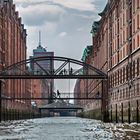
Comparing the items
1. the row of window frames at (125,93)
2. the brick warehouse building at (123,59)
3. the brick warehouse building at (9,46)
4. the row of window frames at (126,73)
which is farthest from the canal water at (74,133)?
the brick warehouse building at (9,46)

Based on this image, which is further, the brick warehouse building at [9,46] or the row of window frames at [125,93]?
the brick warehouse building at [9,46]

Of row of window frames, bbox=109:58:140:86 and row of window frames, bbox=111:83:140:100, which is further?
row of window frames, bbox=109:58:140:86

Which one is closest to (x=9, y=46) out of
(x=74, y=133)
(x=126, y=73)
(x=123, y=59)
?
(x=123, y=59)

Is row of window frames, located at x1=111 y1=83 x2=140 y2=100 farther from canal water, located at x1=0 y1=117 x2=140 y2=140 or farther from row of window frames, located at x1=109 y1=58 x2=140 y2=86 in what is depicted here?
canal water, located at x1=0 y1=117 x2=140 y2=140

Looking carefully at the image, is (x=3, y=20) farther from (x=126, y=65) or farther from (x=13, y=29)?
(x=126, y=65)

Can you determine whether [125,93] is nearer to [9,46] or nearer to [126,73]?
[126,73]

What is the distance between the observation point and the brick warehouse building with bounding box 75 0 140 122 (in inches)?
3022

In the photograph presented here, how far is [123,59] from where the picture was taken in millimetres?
92500

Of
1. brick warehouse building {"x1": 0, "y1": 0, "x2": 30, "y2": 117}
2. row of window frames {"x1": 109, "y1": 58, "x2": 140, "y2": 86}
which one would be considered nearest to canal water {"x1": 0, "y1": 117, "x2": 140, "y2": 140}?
row of window frames {"x1": 109, "y1": 58, "x2": 140, "y2": 86}

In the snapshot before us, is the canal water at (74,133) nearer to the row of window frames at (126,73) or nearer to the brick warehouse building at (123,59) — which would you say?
the brick warehouse building at (123,59)

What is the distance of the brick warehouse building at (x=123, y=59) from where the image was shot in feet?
252

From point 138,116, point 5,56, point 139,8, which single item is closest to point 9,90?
point 5,56

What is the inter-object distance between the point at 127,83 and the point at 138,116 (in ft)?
68.8

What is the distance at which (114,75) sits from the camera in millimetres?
106500
